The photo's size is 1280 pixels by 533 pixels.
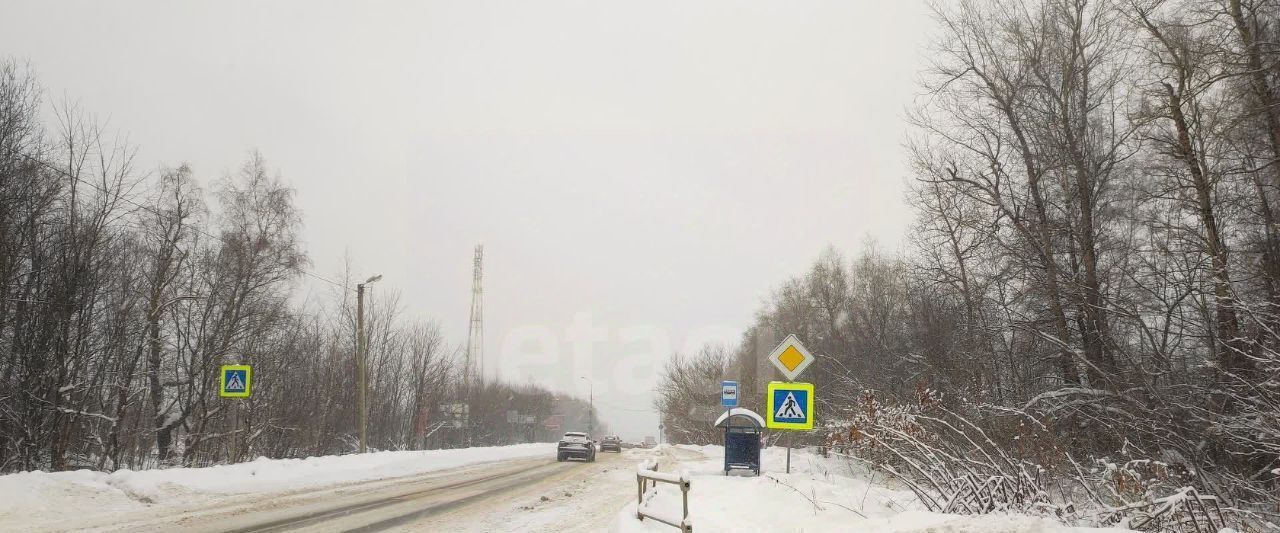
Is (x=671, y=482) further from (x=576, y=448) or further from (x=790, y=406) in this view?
(x=576, y=448)

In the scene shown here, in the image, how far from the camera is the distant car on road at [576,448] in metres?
34.4

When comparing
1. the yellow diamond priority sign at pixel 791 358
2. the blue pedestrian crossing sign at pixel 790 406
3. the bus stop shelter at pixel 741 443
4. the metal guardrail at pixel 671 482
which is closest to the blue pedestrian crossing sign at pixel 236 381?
the bus stop shelter at pixel 741 443

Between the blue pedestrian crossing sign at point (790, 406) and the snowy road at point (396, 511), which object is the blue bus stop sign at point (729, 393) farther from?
the blue pedestrian crossing sign at point (790, 406)

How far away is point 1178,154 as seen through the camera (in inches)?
478

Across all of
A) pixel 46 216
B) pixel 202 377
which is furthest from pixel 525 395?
pixel 46 216

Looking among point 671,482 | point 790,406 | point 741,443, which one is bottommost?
point 741,443

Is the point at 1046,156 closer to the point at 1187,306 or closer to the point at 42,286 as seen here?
the point at 1187,306

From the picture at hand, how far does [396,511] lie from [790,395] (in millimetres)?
7459

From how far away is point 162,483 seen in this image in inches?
534

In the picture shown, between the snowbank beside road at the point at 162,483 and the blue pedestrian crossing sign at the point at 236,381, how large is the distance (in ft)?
6.40

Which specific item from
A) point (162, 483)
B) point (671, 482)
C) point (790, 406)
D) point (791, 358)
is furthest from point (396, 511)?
point (791, 358)

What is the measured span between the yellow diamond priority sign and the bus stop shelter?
3822 millimetres

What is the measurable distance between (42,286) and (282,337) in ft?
62.3

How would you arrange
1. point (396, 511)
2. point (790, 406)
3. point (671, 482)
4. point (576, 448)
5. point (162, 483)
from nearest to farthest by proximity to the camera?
point (671, 482)
point (396, 511)
point (790, 406)
point (162, 483)
point (576, 448)
